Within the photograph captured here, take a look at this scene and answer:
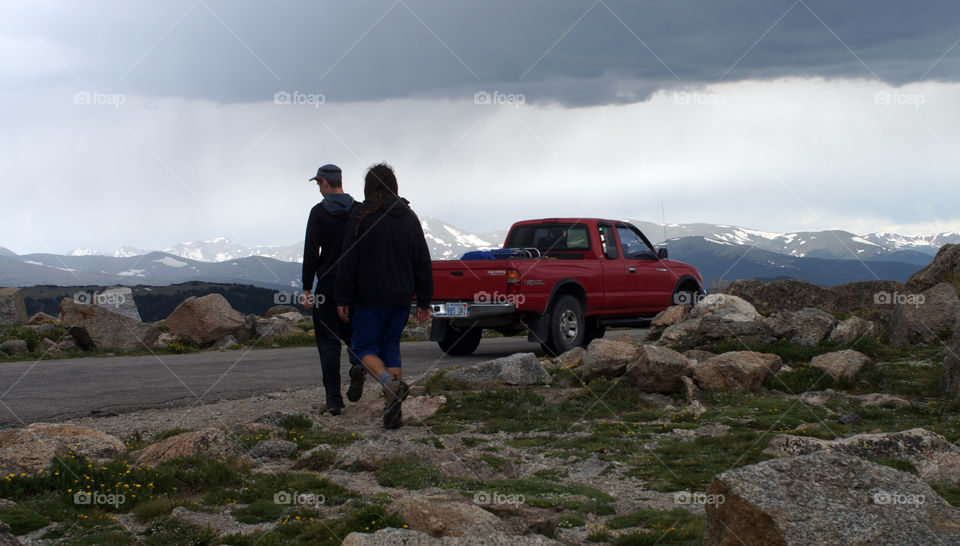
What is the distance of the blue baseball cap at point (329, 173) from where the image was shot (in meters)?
8.43

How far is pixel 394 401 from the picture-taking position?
777 centimetres

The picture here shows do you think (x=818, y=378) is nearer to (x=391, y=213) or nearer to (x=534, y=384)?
(x=534, y=384)

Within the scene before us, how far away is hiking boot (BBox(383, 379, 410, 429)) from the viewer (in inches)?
303

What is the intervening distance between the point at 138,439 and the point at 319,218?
260cm

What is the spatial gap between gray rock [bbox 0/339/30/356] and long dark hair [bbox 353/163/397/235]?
11.3 metres

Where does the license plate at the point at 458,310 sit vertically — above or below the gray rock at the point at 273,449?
above

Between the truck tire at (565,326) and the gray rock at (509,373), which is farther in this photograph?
the truck tire at (565,326)

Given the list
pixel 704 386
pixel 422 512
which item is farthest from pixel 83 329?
pixel 422 512

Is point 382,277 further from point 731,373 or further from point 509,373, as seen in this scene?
point 731,373

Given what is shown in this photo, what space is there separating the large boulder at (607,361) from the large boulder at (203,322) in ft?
34.2

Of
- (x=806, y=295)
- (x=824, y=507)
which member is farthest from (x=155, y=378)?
(x=806, y=295)

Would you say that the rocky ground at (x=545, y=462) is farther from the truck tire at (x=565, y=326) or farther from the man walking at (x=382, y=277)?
the truck tire at (x=565, y=326)

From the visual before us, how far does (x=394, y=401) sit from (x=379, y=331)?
2.12 ft

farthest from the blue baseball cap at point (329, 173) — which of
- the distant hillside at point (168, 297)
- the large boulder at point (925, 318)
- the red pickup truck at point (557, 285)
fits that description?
the distant hillside at point (168, 297)
